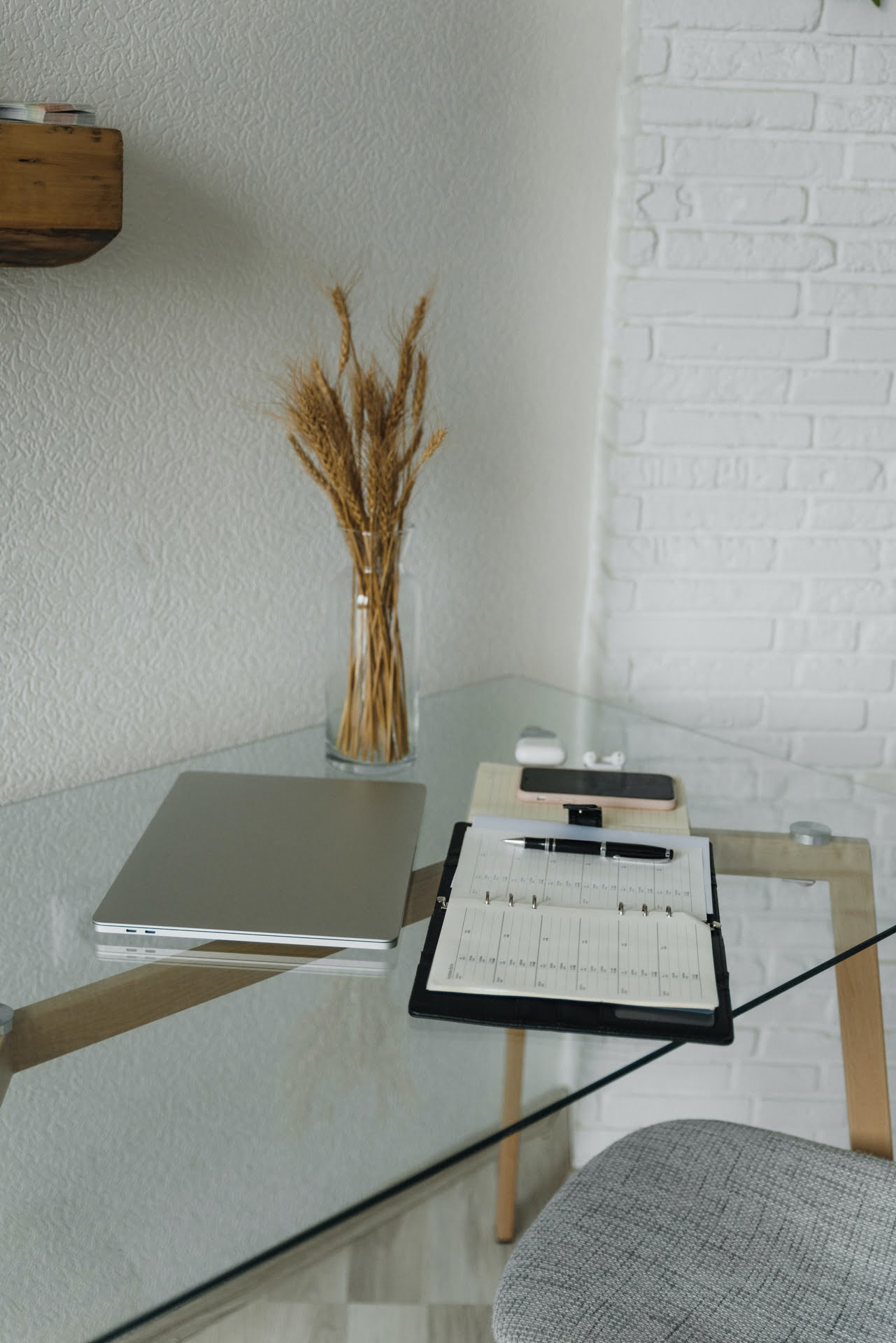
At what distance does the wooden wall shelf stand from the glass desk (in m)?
0.50

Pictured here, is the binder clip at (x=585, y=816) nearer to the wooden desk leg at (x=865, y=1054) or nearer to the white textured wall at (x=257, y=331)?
the wooden desk leg at (x=865, y=1054)

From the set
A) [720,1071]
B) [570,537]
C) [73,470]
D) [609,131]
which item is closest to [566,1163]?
[720,1071]

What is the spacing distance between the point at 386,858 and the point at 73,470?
1.59 ft

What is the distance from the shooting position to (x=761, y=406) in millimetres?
1410

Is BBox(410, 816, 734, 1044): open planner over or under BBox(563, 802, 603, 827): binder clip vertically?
under

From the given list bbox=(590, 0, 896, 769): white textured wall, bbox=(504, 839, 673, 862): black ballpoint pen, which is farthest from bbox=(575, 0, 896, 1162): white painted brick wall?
bbox=(504, 839, 673, 862): black ballpoint pen

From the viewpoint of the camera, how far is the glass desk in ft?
1.96

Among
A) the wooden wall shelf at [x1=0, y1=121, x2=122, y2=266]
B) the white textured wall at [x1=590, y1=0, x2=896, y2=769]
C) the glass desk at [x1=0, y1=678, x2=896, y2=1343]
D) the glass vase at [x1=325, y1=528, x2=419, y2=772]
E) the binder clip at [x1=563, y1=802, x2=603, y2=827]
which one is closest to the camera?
the glass desk at [x1=0, y1=678, x2=896, y2=1343]

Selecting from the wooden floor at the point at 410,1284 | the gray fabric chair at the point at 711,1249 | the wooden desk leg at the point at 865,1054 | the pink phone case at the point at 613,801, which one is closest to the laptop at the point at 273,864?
the pink phone case at the point at 613,801

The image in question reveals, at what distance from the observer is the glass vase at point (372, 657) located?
1.13 meters

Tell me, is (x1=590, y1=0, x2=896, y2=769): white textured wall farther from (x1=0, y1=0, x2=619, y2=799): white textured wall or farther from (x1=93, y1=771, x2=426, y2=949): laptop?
(x1=93, y1=771, x2=426, y2=949): laptop

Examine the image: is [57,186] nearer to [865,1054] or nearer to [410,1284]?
[865,1054]

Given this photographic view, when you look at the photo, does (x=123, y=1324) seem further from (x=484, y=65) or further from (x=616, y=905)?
(x=484, y=65)

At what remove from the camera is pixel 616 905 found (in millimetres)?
859
